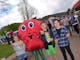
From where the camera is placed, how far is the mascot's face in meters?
10.5

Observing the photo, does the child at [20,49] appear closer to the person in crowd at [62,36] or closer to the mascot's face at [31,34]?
the mascot's face at [31,34]

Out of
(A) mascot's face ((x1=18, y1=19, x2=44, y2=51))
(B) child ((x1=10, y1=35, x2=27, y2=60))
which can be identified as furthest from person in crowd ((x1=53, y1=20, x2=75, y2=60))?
(B) child ((x1=10, y1=35, x2=27, y2=60))

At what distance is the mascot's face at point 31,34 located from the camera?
34.5 feet

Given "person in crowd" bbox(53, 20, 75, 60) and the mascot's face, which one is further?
the mascot's face

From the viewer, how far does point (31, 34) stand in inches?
417

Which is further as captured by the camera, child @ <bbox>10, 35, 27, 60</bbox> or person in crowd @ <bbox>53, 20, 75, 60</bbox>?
child @ <bbox>10, 35, 27, 60</bbox>

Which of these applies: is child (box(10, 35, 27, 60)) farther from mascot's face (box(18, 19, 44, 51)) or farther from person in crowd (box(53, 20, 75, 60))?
person in crowd (box(53, 20, 75, 60))

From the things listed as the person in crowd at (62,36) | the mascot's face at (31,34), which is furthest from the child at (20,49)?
the person in crowd at (62,36)

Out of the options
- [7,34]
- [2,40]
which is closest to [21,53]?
[7,34]

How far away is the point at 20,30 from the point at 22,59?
3.54ft

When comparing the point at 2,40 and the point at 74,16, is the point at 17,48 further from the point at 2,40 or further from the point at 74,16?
the point at 2,40

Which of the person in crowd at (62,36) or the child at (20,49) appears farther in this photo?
the child at (20,49)

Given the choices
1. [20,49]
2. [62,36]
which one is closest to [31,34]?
[20,49]

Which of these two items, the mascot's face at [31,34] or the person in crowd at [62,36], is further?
the mascot's face at [31,34]
